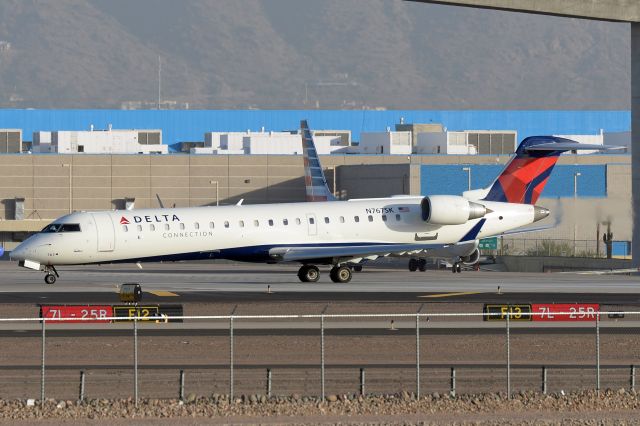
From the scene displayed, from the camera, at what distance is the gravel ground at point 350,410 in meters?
25.7

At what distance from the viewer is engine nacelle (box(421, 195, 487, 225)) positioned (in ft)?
190

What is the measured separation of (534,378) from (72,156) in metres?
88.5

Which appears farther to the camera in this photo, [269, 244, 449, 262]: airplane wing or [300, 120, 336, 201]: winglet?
[300, 120, 336, 201]: winglet

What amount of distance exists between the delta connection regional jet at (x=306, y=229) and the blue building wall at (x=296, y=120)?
93.9m

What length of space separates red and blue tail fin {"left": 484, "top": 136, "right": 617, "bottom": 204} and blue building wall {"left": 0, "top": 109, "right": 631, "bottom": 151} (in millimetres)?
92955

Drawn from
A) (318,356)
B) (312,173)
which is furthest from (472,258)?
(318,356)

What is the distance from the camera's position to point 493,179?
10956cm

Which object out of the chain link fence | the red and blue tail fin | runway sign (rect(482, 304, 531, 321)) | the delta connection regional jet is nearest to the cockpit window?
the delta connection regional jet

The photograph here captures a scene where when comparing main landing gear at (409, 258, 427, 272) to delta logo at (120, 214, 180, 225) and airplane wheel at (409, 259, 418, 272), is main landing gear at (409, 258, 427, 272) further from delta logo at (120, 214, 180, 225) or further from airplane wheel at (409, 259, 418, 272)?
delta logo at (120, 214, 180, 225)

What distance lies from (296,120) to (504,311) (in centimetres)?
12044

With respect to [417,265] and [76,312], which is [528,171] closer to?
[417,265]

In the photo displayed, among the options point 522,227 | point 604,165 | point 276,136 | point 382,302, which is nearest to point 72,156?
point 276,136

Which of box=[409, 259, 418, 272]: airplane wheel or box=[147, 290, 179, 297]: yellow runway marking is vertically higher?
box=[409, 259, 418, 272]: airplane wheel

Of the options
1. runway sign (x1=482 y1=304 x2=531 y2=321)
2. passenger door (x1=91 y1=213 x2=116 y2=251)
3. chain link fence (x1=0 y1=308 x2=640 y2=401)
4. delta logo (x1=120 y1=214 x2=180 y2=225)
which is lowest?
chain link fence (x1=0 y1=308 x2=640 y2=401)
